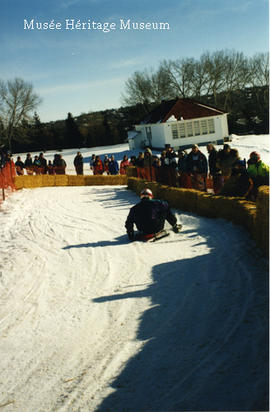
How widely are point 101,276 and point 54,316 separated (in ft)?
4.84

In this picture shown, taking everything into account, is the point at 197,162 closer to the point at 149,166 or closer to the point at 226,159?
the point at 226,159

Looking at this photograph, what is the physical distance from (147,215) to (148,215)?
0.03 m

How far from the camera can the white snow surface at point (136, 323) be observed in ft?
12.3

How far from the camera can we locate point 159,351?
4422 mm

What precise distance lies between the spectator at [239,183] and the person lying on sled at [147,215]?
7.50 feet

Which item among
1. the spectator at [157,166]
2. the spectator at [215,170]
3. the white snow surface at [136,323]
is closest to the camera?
the white snow surface at [136,323]

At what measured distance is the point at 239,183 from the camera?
9875 mm

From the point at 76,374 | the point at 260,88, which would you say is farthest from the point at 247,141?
the point at 76,374

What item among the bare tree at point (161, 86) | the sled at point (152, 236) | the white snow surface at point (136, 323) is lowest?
the white snow surface at point (136, 323)

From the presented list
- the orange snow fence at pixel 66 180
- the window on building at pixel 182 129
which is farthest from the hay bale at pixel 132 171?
the window on building at pixel 182 129

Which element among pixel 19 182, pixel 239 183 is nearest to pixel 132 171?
pixel 19 182

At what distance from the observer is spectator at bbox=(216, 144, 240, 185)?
1135cm

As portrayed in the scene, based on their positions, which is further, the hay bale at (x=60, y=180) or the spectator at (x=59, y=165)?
the spectator at (x=59, y=165)

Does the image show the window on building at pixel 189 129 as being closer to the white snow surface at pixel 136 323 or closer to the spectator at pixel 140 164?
the spectator at pixel 140 164
